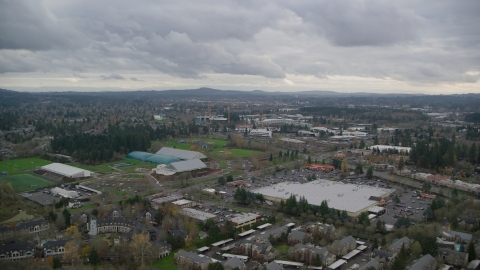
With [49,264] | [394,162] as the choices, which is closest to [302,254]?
[49,264]

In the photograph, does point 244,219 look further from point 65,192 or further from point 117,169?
point 117,169

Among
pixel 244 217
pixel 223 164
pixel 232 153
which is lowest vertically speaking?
pixel 223 164

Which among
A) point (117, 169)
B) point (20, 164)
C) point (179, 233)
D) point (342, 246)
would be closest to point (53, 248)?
point (179, 233)

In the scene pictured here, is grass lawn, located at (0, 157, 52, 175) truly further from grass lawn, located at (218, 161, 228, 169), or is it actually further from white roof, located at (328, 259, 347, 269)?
white roof, located at (328, 259, 347, 269)

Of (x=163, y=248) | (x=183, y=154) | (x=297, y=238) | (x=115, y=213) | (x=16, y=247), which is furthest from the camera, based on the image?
(x=183, y=154)

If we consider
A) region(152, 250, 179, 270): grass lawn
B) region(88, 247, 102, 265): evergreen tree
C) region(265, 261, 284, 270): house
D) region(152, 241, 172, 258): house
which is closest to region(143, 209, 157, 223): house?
region(152, 241, 172, 258): house
